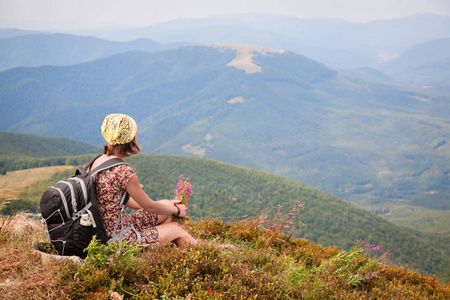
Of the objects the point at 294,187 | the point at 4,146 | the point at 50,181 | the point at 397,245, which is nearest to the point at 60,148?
the point at 4,146

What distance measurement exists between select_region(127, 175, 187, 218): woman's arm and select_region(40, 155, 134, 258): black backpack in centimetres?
32

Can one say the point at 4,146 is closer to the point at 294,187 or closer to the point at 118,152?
the point at 294,187

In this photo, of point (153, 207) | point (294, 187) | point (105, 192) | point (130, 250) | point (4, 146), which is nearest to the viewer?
point (130, 250)

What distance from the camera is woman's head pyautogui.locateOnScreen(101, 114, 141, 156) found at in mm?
4043

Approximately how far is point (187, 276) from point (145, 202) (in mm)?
1052

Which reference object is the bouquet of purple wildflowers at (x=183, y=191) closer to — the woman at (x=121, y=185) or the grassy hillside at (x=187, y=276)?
the woman at (x=121, y=185)

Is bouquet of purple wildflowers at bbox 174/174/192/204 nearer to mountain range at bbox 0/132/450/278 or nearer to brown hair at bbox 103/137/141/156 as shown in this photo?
brown hair at bbox 103/137/141/156

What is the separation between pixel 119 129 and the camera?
4.05 meters

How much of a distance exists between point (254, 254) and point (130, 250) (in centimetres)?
225

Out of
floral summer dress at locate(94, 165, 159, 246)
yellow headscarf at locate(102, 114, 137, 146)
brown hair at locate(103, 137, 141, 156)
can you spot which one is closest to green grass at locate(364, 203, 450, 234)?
floral summer dress at locate(94, 165, 159, 246)

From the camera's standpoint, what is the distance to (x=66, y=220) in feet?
12.6

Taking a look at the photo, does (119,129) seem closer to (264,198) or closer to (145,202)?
(145,202)

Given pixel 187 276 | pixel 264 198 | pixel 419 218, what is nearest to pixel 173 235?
pixel 187 276

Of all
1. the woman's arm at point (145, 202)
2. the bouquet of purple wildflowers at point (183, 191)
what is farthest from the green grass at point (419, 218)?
the woman's arm at point (145, 202)
